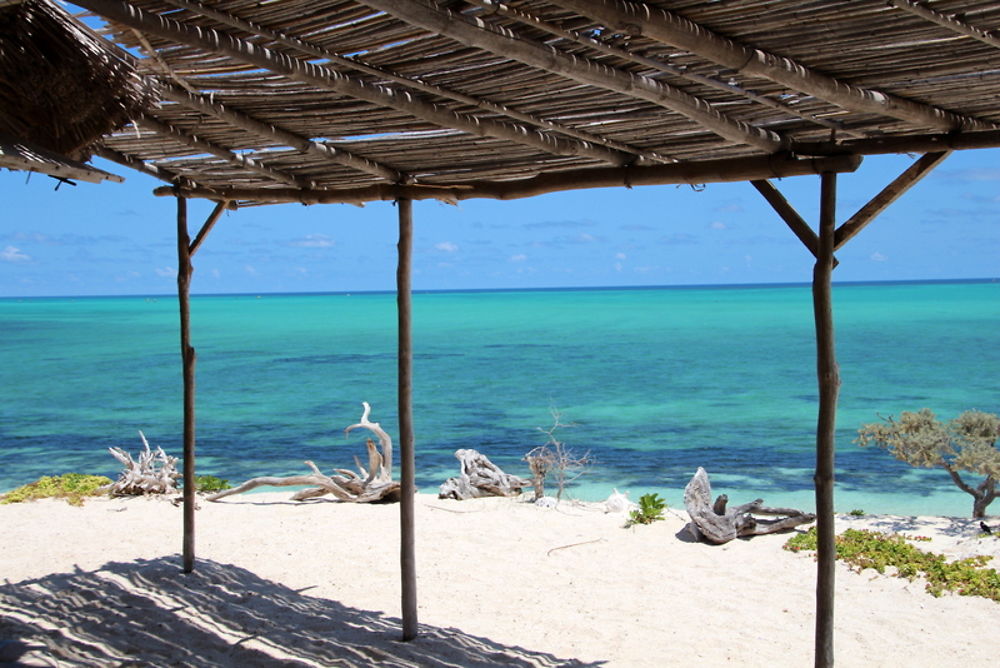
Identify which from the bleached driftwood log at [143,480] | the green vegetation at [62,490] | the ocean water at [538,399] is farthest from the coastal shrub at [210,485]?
the ocean water at [538,399]

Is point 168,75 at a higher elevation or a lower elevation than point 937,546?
higher

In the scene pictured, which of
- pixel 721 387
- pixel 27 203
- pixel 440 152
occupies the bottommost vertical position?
pixel 721 387

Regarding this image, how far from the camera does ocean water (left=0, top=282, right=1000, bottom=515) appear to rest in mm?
12547

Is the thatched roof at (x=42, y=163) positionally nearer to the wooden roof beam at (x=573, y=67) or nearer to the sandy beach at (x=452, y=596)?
the wooden roof beam at (x=573, y=67)

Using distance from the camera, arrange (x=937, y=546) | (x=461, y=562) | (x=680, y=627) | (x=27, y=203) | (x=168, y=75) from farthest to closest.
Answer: (x=27, y=203) < (x=937, y=546) < (x=461, y=562) < (x=680, y=627) < (x=168, y=75)

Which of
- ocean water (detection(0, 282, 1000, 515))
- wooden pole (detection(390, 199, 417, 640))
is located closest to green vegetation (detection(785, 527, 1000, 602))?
wooden pole (detection(390, 199, 417, 640))

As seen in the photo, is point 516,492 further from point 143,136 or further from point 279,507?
point 143,136

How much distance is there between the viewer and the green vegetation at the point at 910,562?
541 centimetres

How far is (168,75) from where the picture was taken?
3072mm

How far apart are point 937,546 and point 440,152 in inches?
191

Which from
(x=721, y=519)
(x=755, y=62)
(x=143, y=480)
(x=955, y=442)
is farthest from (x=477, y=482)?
(x=755, y=62)

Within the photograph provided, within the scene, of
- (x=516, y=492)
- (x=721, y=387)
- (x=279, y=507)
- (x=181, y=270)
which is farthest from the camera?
(x=721, y=387)

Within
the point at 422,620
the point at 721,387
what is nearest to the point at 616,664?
the point at 422,620

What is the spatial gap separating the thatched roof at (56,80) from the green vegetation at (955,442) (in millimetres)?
6828
